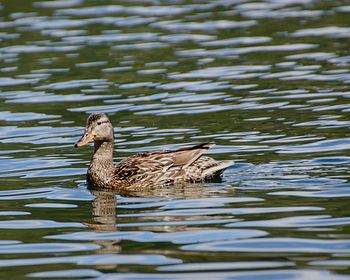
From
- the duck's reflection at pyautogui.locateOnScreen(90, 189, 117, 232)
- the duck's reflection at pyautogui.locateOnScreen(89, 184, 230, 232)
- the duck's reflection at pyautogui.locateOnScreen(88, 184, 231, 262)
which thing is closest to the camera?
the duck's reflection at pyautogui.locateOnScreen(88, 184, 231, 262)

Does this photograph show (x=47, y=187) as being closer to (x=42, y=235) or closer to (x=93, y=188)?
(x=93, y=188)

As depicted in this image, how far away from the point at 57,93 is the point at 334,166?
8200 millimetres

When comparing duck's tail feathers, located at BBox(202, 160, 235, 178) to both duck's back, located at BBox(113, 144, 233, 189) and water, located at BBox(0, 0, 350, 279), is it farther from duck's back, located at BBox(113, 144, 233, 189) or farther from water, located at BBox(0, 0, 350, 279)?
water, located at BBox(0, 0, 350, 279)

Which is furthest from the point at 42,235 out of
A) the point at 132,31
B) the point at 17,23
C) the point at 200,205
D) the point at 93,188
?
the point at 17,23

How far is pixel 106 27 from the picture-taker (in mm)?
26766

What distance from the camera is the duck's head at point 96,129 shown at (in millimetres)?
14117

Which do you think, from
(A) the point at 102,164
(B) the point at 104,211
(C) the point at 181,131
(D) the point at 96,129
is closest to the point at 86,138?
(D) the point at 96,129

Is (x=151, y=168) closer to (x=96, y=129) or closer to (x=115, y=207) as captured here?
(x=96, y=129)

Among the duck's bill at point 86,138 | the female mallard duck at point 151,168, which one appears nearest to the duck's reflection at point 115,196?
the female mallard duck at point 151,168

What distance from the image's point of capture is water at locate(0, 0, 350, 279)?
9938mm

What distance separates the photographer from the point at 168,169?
45.6 ft

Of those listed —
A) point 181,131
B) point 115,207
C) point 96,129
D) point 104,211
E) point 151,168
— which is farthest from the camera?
point 181,131

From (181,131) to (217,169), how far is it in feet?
10.5

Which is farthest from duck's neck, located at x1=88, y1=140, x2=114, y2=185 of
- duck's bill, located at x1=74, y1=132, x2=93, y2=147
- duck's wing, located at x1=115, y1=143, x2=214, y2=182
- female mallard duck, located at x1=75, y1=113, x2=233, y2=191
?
duck's bill, located at x1=74, y1=132, x2=93, y2=147
